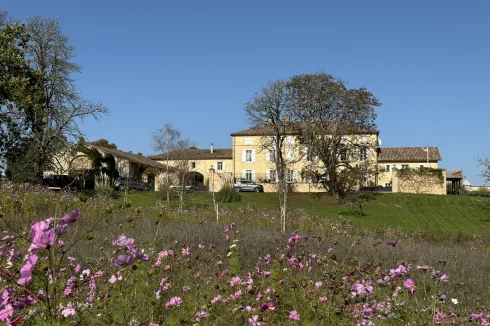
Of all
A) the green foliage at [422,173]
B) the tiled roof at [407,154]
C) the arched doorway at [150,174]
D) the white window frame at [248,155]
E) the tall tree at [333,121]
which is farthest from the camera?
the tiled roof at [407,154]

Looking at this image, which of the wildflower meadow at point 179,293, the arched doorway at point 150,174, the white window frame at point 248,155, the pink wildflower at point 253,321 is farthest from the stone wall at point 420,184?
the pink wildflower at point 253,321

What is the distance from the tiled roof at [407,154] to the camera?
58.4 metres

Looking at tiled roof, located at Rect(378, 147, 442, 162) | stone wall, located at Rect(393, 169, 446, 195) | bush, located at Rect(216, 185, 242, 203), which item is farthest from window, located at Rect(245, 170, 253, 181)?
bush, located at Rect(216, 185, 242, 203)

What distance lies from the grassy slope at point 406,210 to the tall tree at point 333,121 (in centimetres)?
375

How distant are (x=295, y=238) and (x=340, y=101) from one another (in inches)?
1360

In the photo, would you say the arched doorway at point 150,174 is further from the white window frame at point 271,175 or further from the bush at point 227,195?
the bush at point 227,195

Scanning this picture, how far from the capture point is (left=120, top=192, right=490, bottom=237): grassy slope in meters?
19.1

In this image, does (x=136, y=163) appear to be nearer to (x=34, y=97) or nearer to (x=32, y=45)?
(x=32, y=45)

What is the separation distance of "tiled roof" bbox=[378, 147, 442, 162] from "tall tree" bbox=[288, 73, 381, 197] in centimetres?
2390

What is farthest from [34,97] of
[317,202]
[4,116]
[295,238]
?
[295,238]

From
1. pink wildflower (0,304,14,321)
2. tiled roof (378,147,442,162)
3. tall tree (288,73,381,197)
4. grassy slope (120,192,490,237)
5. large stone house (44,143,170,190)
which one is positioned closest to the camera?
pink wildflower (0,304,14,321)

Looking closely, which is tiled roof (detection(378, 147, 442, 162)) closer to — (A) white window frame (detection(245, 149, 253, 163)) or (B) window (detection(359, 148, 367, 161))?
(A) white window frame (detection(245, 149, 253, 163))

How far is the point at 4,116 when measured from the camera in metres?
25.2

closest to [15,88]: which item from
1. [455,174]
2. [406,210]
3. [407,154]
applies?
[406,210]
